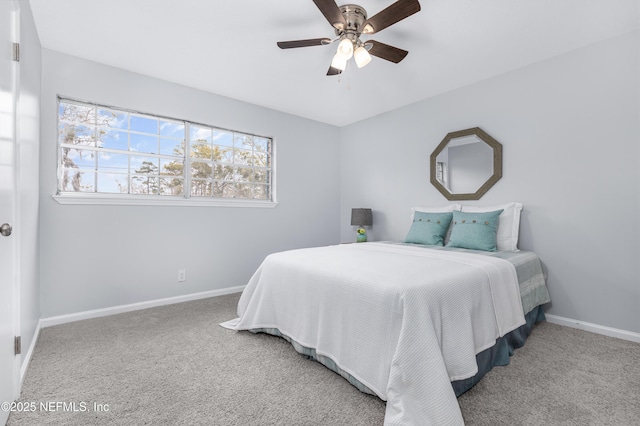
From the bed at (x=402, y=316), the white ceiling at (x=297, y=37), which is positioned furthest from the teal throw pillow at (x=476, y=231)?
the white ceiling at (x=297, y=37)

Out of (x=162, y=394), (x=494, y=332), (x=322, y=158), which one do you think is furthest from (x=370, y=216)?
(x=162, y=394)

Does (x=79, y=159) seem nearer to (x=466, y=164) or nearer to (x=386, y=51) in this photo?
(x=386, y=51)

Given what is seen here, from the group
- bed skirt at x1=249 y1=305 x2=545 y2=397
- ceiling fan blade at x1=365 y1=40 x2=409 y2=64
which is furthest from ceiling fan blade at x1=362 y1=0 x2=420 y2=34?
bed skirt at x1=249 y1=305 x2=545 y2=397

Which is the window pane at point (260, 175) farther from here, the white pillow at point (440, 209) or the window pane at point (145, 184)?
the white pillow at point (440, 209)

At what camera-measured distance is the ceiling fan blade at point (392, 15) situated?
5.60 feet

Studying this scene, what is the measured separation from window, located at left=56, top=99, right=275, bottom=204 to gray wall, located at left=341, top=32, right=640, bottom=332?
2594mm

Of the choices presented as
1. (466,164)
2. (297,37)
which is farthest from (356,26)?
(466,164)

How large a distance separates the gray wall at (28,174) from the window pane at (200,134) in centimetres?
133

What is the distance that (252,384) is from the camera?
1709 mm

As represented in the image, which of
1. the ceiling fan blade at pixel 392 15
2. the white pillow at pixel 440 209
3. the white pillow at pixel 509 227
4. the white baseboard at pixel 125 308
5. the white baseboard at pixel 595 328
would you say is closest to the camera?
the ceiling fan blade at pixel 392 15

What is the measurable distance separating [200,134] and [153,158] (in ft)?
2.01

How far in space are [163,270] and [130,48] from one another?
2.13 meters

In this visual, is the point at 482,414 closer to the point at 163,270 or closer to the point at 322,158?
the point at 163,270

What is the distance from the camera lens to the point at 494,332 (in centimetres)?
182
